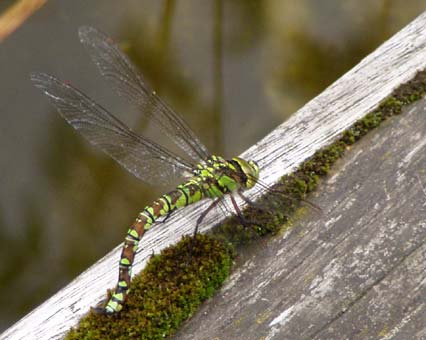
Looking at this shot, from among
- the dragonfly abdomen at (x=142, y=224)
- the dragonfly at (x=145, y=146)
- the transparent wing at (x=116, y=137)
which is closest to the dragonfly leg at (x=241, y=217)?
the dragonfly at (x=145, y=146)

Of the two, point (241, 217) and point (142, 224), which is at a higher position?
point (142, 224)

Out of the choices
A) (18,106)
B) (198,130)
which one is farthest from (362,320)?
(18,106)

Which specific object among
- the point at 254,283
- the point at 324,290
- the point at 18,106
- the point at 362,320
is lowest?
the point at 362,320

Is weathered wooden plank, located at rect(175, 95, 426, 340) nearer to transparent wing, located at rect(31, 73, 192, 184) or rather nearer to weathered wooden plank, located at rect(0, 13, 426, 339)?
weathered wooden plank, located at rect(0, 13, 426, 339)

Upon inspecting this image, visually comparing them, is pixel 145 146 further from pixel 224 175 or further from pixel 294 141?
pixel 294 141

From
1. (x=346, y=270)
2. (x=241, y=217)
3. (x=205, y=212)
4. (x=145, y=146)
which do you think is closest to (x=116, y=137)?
(x=145, y=146)

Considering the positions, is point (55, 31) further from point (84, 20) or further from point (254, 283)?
point (254, 283)

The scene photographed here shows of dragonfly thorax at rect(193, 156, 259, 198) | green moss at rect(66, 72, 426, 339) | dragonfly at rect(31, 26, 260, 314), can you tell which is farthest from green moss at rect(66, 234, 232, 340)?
dragonfly thorax at rect(193, 156, 259, 198)
